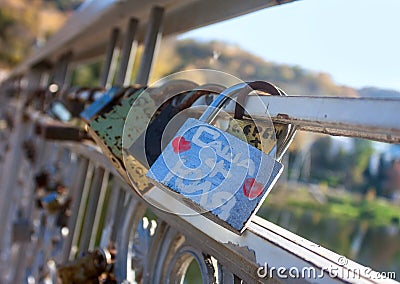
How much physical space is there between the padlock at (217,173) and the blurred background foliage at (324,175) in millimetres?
80

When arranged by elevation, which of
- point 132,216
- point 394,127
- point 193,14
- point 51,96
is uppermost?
point 193,14

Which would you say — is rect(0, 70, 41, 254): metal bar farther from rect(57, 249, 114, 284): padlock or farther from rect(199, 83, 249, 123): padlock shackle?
rect(199, 83, 249, 123): padlock shackle

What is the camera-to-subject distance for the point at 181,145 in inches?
16.6

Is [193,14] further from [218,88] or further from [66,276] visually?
[66,276]

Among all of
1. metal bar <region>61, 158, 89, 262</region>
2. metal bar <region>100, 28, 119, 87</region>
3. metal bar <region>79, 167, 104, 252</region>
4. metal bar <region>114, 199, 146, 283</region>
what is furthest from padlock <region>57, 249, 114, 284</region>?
metal bar <region>100, 28, 119, 87</region>

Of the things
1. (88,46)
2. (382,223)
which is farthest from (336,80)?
(382,223)

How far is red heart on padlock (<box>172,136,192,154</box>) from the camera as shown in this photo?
0.42 meters

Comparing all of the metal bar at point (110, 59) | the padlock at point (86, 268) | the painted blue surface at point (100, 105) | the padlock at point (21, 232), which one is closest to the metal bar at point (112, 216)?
the padlock at point (86, 268)

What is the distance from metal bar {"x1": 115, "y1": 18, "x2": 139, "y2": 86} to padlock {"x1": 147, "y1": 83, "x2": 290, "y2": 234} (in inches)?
25.7

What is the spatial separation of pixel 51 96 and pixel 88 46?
1.58ft

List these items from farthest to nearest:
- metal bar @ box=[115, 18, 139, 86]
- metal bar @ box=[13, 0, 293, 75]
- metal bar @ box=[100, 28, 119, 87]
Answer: metal bar @ box=[100, 28, 119, 87]
metal bar @ box=[115, 18, 139, 86]
metal bar @ box=[13, 0, 293, 75]

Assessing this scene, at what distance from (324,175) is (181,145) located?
218 cm

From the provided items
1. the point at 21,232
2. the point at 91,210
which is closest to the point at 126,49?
the point at 91,210

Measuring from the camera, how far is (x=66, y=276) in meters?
0.74
